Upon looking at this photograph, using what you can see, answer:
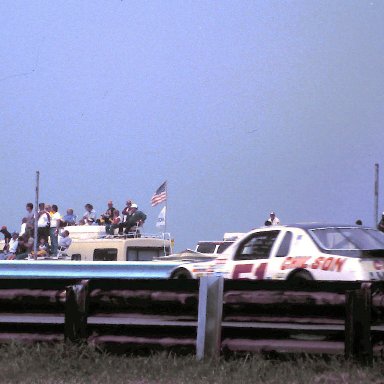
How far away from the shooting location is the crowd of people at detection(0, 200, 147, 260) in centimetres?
2745

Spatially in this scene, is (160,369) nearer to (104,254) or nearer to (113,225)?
(104,254)

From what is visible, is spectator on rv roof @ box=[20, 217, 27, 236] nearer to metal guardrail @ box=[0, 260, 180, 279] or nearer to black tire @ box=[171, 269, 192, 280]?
metal guardrail @ box=[0, 260, 180, 279]

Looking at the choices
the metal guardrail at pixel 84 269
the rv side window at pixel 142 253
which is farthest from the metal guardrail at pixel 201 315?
the rv side window at pixel 142 253

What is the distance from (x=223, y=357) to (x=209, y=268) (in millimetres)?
6562

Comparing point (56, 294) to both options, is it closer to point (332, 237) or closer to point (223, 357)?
point (223, 357)

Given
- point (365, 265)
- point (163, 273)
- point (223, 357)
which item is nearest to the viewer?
point (223, 357)

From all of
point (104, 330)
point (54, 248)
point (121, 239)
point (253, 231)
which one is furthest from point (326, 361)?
point (54, 248)

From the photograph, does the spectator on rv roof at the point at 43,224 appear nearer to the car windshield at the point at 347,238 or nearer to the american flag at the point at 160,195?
the american flag at the point at 160,195

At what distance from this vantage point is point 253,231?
50.1 ft

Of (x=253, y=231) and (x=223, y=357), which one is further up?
(x=253, y=231)

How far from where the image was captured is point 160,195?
3381 cm

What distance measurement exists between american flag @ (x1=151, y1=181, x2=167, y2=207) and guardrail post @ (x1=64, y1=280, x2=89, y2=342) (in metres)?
23.8

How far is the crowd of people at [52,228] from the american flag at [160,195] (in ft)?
12.1

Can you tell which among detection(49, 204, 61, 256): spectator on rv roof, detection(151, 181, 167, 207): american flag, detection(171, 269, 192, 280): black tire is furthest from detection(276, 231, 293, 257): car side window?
detection(151, 181, 167, 207): american flag
